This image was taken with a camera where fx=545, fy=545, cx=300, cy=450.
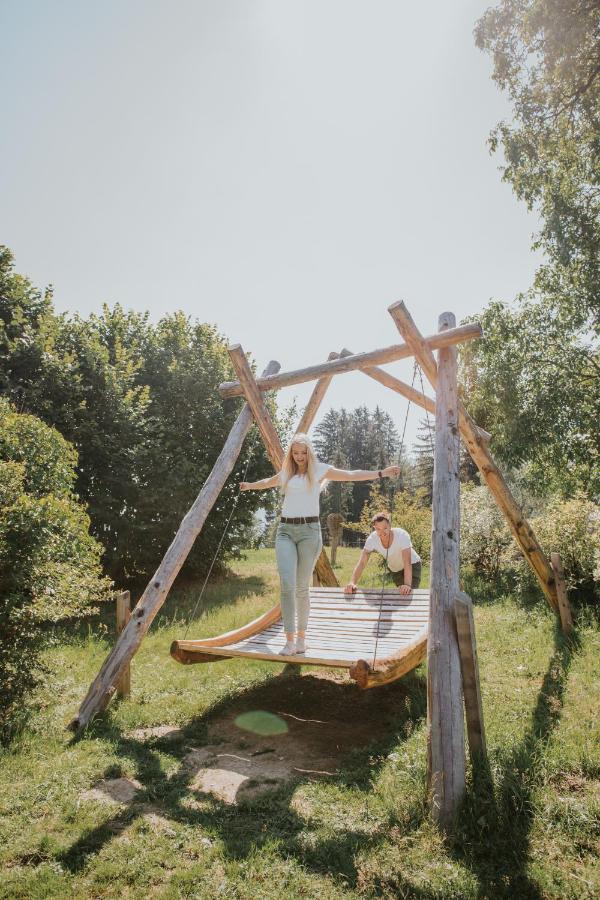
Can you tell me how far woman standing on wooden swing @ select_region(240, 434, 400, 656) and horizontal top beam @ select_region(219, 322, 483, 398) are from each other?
1266mm

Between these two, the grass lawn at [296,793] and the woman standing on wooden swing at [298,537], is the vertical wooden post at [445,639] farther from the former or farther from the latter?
the woman standing on wooden swing at [298,537]

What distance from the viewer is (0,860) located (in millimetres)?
2969

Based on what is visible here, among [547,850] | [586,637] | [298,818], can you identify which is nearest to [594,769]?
[547,850]

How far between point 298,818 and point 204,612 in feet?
21.4

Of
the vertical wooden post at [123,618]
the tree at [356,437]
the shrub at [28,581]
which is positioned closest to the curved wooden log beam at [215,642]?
the vertical wooden post at [123,618]

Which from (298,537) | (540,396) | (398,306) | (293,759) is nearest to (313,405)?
(398,306)

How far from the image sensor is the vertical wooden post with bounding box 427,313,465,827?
337 cm

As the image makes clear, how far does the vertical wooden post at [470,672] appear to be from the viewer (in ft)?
12.0

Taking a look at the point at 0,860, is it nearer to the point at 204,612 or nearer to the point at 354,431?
the point at 204,612

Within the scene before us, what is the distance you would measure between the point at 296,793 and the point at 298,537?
205cm

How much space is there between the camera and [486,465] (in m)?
6.38

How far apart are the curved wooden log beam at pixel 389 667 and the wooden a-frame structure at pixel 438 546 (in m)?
0.02

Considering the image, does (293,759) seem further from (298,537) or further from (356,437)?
(356,437)

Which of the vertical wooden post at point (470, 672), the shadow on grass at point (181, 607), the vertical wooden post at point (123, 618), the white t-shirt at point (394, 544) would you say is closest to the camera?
the vertical wooden post at point (470, 672)
